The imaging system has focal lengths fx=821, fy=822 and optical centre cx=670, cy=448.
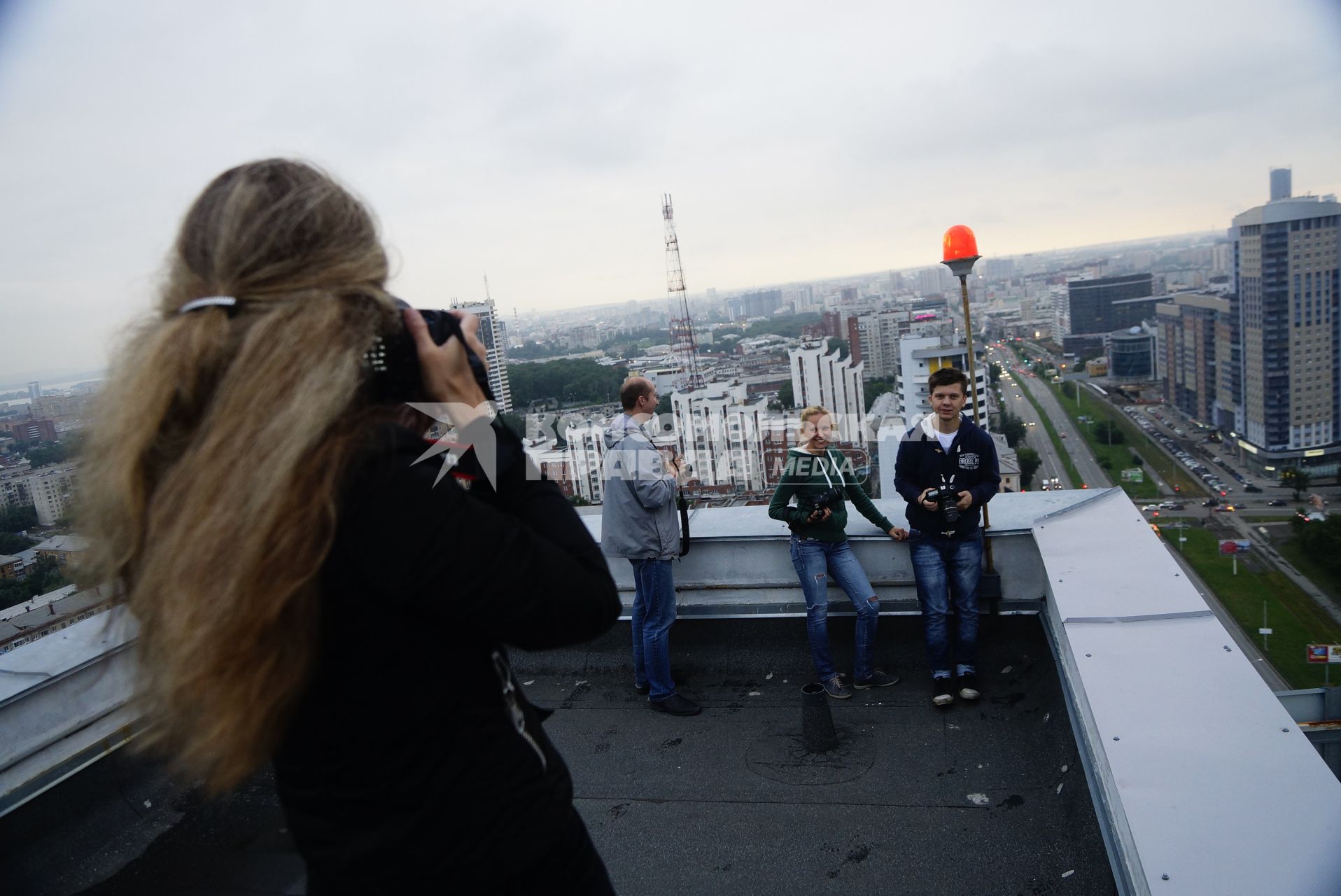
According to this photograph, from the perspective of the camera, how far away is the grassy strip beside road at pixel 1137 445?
100 feet

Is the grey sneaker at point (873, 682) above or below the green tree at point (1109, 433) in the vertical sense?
above

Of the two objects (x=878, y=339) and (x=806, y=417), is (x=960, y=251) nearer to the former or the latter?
(x=806, y=417)

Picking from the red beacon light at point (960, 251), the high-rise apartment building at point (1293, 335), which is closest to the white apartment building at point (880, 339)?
the high-rise apartment building at point (1293, 335)

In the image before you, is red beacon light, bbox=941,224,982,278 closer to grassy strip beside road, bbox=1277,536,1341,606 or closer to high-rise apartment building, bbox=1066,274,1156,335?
grassy strip beside road, bbox=1277,536,1341,606

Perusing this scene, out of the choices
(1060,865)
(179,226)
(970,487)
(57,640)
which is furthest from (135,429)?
(970,487)

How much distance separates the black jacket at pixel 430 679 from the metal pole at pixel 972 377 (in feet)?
9.28

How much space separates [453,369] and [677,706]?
2.70 meters

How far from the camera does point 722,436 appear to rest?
8.12 metres

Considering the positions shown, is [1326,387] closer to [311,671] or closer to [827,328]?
[827,328]

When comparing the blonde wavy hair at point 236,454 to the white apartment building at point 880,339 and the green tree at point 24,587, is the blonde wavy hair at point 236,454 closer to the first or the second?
the green tree at point 24,587

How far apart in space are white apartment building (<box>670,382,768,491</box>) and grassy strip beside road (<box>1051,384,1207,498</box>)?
2212 cm

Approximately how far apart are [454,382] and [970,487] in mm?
2895

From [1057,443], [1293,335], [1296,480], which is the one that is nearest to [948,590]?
[1296,480]

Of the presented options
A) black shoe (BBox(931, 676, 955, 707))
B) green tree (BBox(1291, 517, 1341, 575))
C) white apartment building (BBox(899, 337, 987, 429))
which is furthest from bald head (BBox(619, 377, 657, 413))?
green tree (BBox(1291, 517, 1341, 575))
